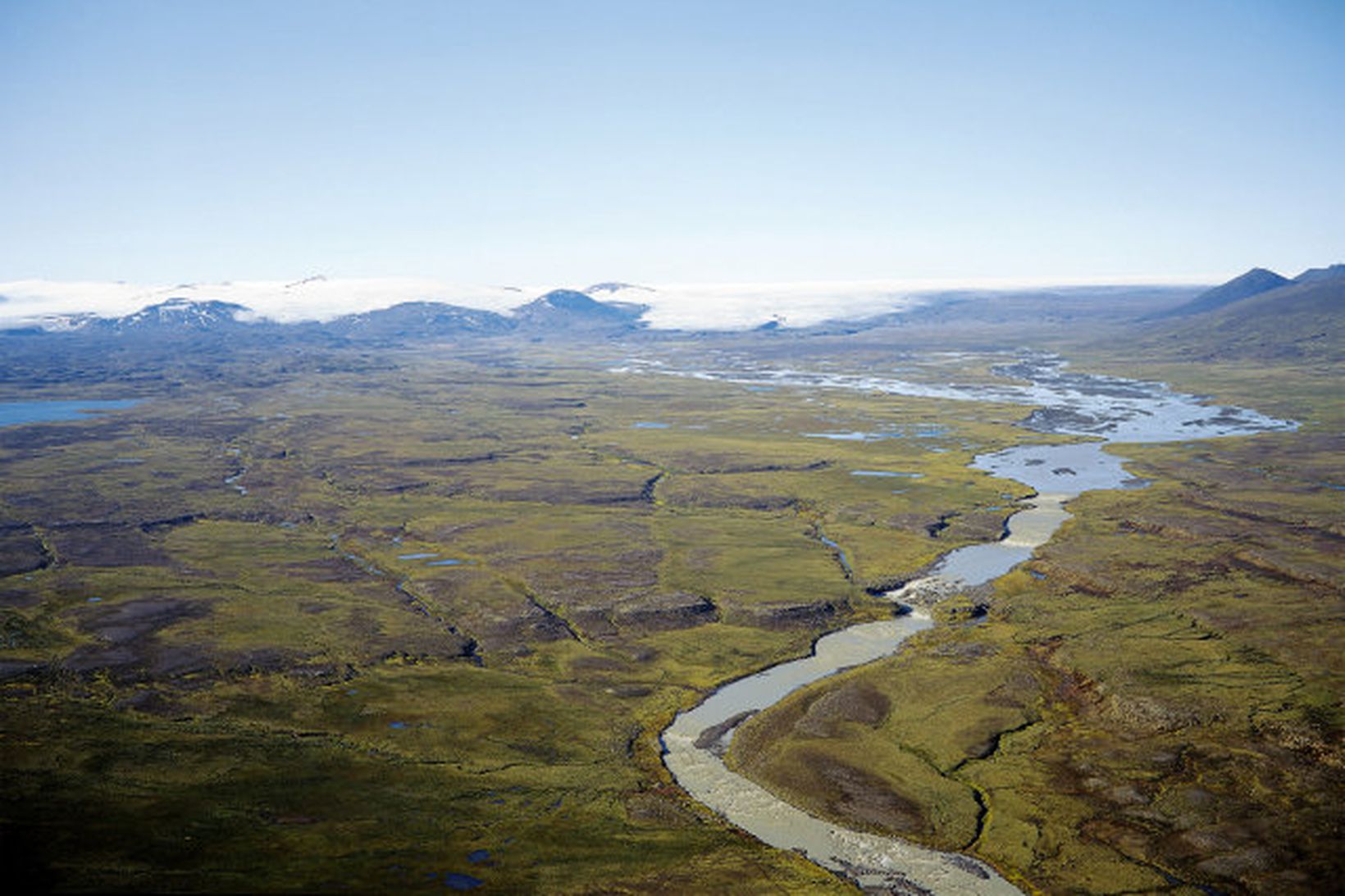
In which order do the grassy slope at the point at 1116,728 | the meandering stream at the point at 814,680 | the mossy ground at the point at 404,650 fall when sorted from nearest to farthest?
the meandering stream at the point at 814,680
the mossy ground at the point at 404,650
the grassy slope at the point at 1116,728

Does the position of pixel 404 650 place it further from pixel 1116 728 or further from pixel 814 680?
pixel 1116 728

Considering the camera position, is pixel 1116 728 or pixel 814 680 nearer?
pixel 1116 728

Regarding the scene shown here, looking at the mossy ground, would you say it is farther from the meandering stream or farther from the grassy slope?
the grassy slope

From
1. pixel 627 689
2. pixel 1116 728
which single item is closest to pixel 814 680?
pixel 627 689

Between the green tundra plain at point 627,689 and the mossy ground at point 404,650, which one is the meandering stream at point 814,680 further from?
the mossy ground at point 404,650

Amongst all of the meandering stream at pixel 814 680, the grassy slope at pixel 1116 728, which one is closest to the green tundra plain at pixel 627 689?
the grassy slope at pixel 1116 728

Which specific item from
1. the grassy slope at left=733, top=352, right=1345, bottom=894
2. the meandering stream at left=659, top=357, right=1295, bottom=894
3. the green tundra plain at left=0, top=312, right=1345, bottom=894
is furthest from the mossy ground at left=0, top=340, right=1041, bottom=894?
the grassy slope at left=733, top=352, right=1345, bottom=894

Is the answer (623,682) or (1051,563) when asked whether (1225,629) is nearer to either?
(1051,563)

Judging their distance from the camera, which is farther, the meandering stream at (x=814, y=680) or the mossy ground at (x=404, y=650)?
the mossy ground at (x=404, y=650)
